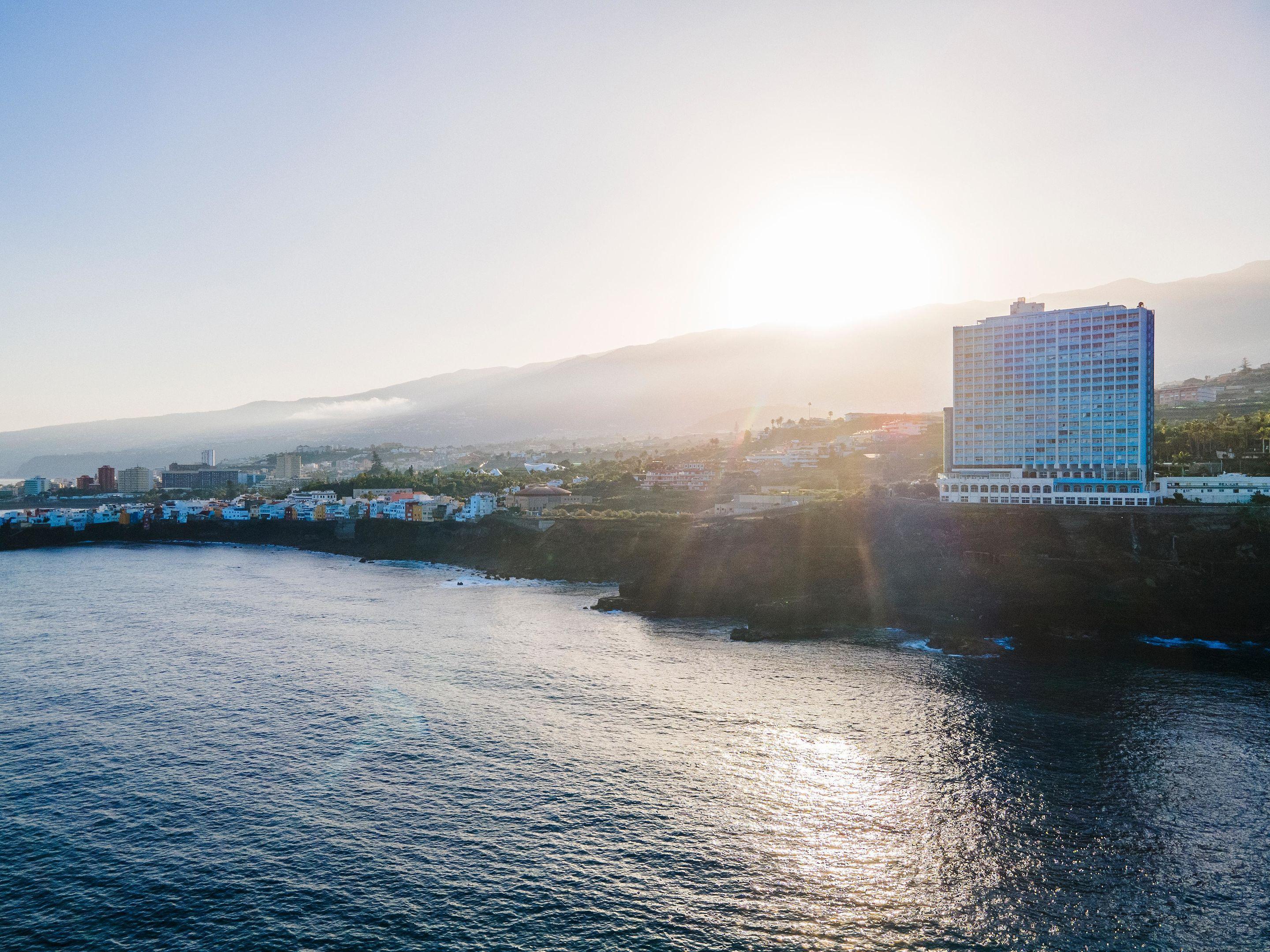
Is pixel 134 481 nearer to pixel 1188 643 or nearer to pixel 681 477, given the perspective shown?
pixel 681 477

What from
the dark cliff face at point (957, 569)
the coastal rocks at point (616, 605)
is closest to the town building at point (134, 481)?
the dark cliff face at point (957, 569)

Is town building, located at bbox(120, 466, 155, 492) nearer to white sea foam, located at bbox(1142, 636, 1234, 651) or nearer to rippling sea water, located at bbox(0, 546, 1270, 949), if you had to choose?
rippling sea water, located at bbox(0, 546, 1270, 949)

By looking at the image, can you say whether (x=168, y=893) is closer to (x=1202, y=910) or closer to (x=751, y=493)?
(x=1202, y=910)

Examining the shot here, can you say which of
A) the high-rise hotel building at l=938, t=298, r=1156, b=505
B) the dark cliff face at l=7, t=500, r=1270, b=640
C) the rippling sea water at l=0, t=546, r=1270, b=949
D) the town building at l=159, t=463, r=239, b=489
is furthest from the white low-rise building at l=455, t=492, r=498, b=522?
the town building at l=159, t=463, r=239, b=489

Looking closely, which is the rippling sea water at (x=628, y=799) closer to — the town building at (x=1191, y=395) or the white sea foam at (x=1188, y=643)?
the white sea foam at (x=1188, y=643)

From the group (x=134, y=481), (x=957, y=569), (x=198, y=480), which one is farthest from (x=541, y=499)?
(x=134, y=481)

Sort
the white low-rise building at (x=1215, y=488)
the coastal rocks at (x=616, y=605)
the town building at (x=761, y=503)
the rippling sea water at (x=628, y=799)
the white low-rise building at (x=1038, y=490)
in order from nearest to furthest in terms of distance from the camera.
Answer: the rippling sea water at (x=628, y=799) → the white low-rise building at (x=1215, y=488) → the coastal rocks at (x=616, y=605) → the white low-rise building at (x=1038, y=490) → the town building at (x=761, y=503)
